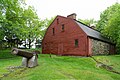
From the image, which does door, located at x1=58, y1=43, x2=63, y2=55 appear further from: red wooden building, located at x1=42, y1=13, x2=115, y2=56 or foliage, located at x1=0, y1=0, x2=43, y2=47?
foliage, located at x1=0, y1=0, x2=43, y2=47

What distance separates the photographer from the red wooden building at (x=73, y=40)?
92.9 ft

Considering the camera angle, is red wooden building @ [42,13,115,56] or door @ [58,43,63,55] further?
door @ [58,43,63,55]

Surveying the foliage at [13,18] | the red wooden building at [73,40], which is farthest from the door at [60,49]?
the foliage at [13,18]

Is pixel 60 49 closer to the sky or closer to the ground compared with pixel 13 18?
closer to the ground

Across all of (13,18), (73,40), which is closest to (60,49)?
(73,40)

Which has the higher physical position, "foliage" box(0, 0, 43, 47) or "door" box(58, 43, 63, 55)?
"foliage" box(0, 0, 43, 47)

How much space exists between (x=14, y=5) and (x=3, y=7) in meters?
1.89

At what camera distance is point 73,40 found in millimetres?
30266

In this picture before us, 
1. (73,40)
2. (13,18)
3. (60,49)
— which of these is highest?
(13,18)

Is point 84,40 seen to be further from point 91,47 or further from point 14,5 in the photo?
point 14,5

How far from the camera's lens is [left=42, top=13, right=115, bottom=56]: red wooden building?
28.3 meters

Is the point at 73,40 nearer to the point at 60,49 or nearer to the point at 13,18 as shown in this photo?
the point at 60,49

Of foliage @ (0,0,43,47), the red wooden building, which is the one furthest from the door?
foliage @ (0,0,43,47)

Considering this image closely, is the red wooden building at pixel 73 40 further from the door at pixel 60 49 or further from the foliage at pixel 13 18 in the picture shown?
the foliage at pixel 13 18
